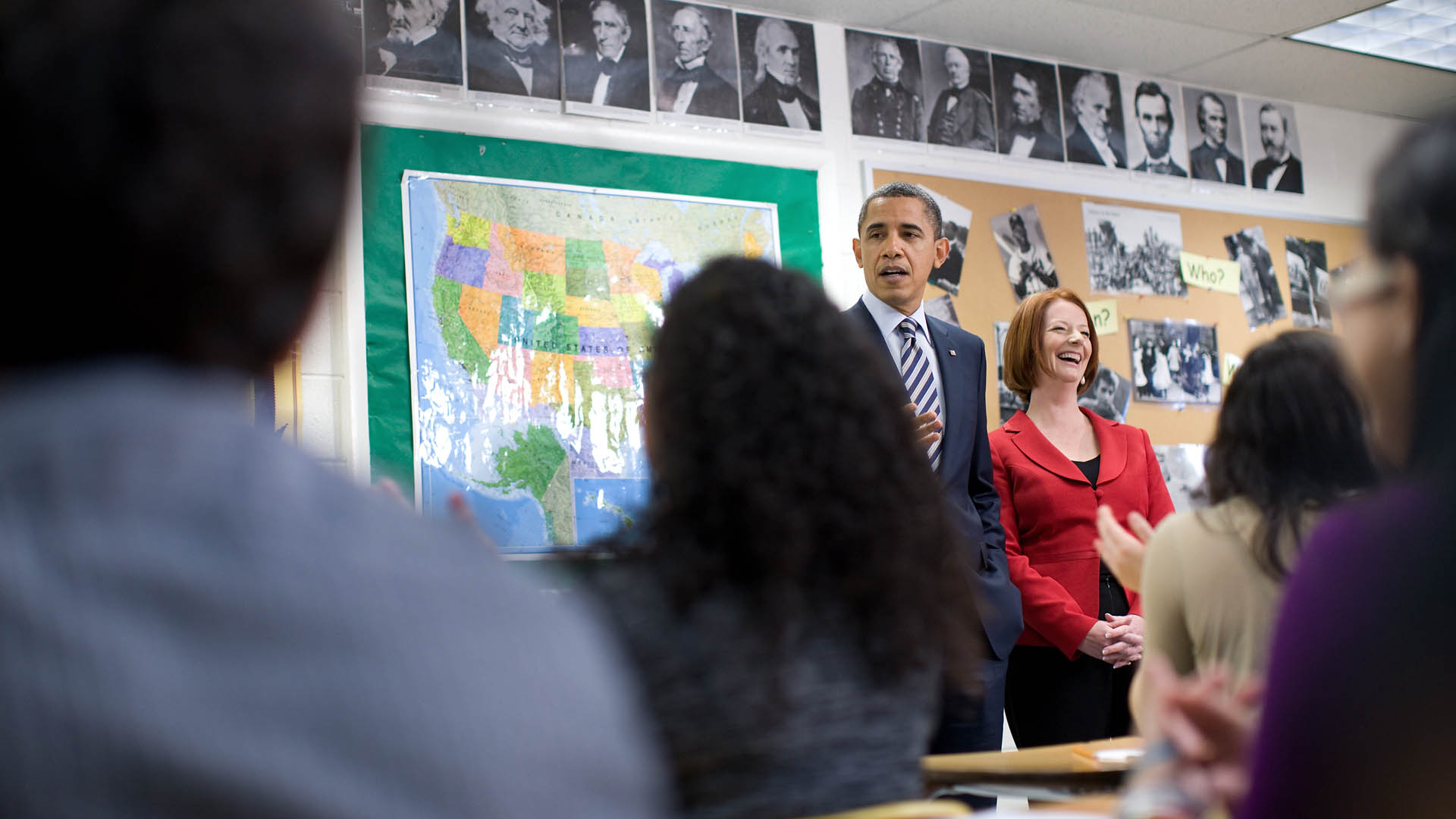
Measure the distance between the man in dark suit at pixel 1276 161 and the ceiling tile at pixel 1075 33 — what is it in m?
0.61

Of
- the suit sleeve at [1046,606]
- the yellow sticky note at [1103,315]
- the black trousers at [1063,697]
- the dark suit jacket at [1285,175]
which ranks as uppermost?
the dark suit jacket at [1285,175]

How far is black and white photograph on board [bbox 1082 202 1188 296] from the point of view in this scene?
4.25 m

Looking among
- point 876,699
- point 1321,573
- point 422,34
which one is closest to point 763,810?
point 876,699

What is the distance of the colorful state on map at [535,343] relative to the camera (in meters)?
3.07

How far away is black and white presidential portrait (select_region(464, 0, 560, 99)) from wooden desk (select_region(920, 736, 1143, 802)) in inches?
89.2

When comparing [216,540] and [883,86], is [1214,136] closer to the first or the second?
[883,86]

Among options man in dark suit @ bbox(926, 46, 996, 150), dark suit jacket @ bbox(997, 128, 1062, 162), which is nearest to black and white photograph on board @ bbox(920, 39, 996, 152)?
man in dark suit @ bbox(926, 46, 996, 150)

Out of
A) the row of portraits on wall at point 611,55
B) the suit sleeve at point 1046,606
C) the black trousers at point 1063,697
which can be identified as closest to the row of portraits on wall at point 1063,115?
the row of portraits on wall at point 611,55

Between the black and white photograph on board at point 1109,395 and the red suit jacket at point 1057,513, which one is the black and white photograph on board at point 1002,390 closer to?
the black and white photograph on board at point 1109,395

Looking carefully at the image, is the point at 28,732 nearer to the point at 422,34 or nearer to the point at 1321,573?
the point at 1321,573

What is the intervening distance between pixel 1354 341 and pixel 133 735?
919 mm

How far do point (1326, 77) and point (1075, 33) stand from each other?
131 centimetres

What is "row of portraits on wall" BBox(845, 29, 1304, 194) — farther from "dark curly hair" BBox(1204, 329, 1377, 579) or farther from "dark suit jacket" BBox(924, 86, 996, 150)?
"dark curly hair" BBox(1204, 329, 1377, 579)

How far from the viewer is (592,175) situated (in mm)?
3336
